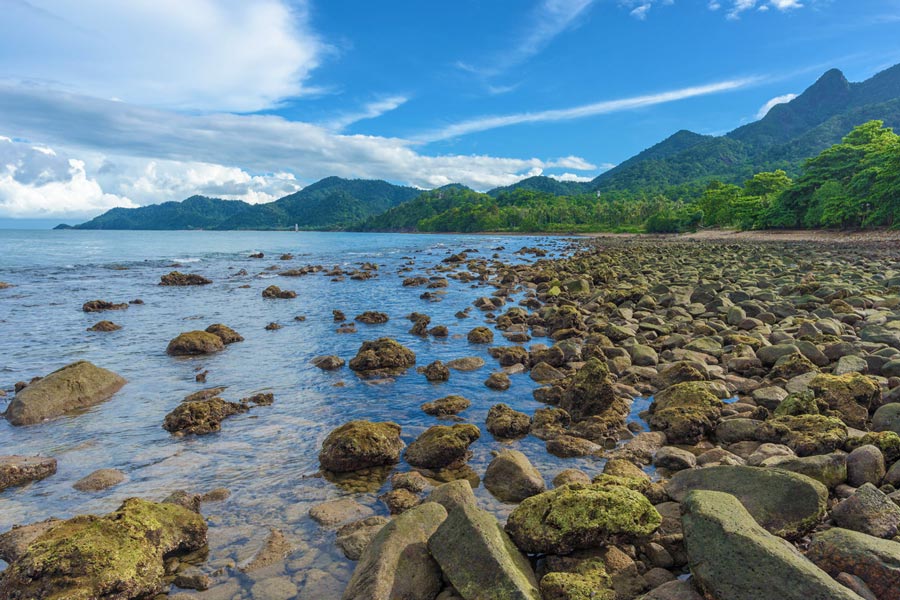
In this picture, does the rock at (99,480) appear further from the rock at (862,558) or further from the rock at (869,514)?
the rock at (869,514)

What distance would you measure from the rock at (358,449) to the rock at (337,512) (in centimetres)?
108

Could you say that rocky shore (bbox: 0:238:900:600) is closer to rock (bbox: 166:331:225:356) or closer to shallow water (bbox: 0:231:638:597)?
rock (bbox: 166:331:225:356)

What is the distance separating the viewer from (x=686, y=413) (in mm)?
10148

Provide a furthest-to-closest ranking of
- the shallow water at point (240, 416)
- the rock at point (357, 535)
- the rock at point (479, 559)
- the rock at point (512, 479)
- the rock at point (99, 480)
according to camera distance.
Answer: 1. the rock at point (99, 480)
2. the rock at point (512, 479)
3. the shallow water at point (240, 416)
4. the rock at point (357, 535)
5. the rock at point (479, 559)

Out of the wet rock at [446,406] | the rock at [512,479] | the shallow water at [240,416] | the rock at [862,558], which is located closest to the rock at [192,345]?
the shallow water at [240,416]

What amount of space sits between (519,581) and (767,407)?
859 centimetres

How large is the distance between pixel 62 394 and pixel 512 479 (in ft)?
39.2

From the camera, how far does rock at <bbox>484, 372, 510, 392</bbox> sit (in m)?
13.8

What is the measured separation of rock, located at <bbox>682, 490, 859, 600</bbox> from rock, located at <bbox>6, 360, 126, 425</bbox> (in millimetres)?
14227

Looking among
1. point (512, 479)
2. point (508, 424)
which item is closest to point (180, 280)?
point (508, 424)

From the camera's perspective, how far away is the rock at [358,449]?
9.20 meters

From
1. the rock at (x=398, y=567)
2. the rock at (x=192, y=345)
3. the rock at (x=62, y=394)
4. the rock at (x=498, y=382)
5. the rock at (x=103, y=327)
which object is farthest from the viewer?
the rock at (x=103, y=327)

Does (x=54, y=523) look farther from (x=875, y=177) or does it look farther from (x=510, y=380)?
(x=875, y=177)

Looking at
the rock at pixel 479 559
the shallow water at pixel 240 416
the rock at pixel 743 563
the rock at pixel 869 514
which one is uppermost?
the rock at pixel 743 563
